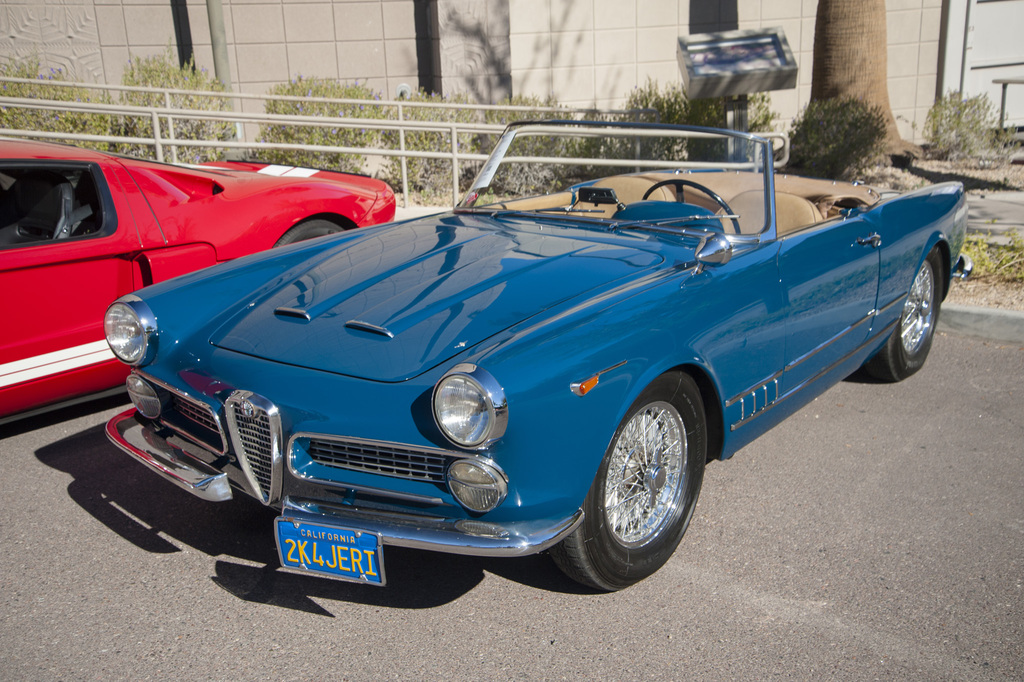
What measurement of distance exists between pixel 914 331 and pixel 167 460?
12.5 ft

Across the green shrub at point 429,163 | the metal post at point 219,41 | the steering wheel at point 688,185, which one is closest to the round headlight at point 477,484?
the steering wheel at point 688,185

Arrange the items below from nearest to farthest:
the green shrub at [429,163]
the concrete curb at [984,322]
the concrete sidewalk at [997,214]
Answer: the concrete curb at [984,322] → the concrete sidewalk at [997,214] → the green shrub at [429,163]

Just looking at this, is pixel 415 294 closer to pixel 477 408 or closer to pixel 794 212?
pixel 477 408

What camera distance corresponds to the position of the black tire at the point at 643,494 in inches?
103

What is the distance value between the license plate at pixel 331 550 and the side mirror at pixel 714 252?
1495 millimetres

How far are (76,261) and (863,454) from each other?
3.64m

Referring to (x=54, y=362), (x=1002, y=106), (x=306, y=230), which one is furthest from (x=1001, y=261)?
Answer: (x=1002, y=106)

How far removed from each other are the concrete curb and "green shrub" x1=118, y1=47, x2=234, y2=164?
7.34 metres

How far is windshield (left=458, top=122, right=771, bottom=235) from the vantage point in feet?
11.7

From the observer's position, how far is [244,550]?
3.10m

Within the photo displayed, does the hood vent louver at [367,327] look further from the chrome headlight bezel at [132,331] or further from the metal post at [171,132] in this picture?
the metal post at [171,132]

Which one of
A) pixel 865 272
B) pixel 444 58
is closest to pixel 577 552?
pixel 865 272

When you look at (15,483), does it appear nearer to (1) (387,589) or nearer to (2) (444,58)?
(1) (387,589)

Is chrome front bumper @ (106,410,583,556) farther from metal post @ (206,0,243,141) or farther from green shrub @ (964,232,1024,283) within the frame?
metal post @ (206,0,243,141)
